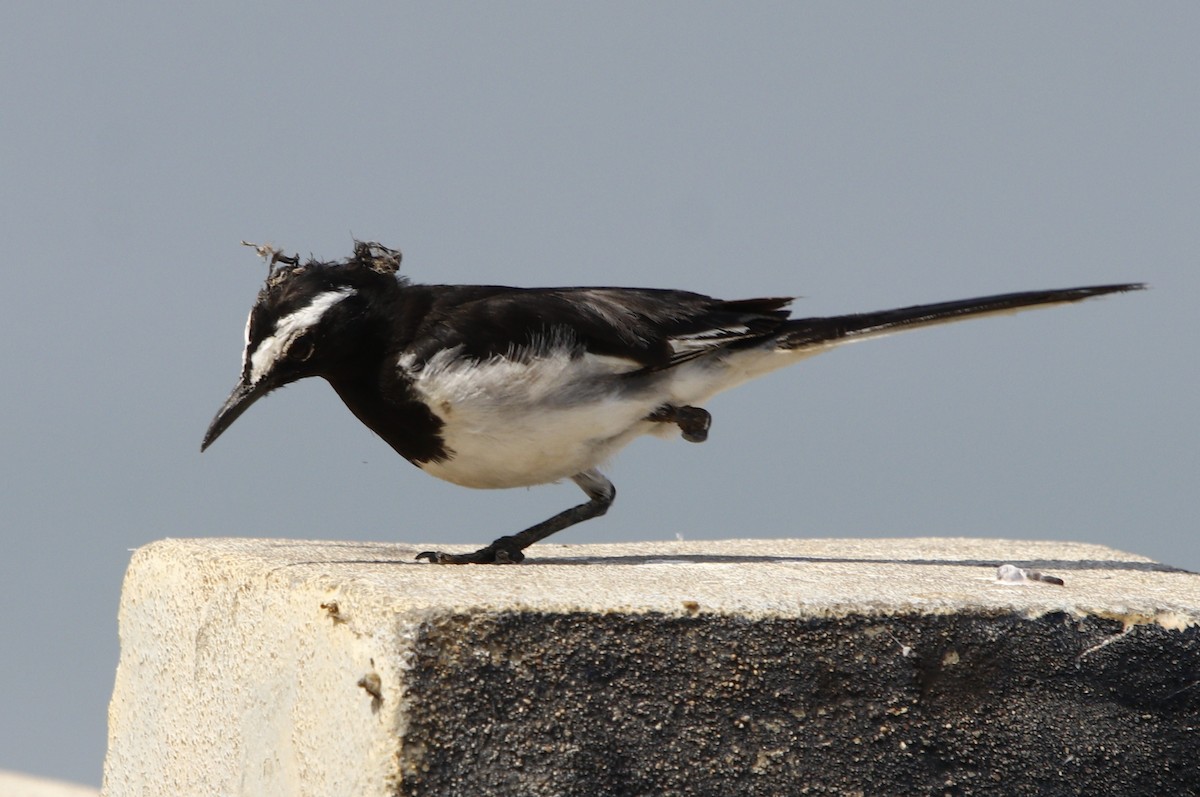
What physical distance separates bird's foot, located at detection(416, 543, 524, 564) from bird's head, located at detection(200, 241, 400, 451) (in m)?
0.83

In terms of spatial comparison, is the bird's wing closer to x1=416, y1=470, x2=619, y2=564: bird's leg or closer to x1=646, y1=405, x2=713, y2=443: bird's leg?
x1=646, y1=405, x2=713, y2=443: bird's leg

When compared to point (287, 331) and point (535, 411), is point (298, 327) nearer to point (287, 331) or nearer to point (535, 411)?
point (287, 331)

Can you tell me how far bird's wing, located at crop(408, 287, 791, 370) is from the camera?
5.54m

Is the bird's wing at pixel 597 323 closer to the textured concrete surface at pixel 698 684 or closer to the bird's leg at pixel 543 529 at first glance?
the bird's leg at pixel 543 529

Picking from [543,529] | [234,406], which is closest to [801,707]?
[543,529]

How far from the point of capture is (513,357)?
5480 millimetres

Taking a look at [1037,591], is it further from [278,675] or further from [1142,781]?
[278,675]

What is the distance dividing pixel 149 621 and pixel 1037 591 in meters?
3.67

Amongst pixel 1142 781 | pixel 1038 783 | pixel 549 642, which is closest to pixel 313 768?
pixel 549 642

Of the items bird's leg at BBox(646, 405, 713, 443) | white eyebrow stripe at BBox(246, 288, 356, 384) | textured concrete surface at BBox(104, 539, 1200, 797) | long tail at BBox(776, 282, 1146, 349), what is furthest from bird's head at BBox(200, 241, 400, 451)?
long tail at BBox(776, 282, 1146, 349)

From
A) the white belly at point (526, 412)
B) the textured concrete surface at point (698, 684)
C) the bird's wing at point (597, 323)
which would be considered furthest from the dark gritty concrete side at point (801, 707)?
the bird's wing at point (597, 323)

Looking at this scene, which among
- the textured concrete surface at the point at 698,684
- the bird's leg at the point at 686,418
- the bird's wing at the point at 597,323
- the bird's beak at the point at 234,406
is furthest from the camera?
the bird's leg at the point at 686,418

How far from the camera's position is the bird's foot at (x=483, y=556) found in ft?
18.5

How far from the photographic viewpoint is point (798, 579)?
5023 mm
